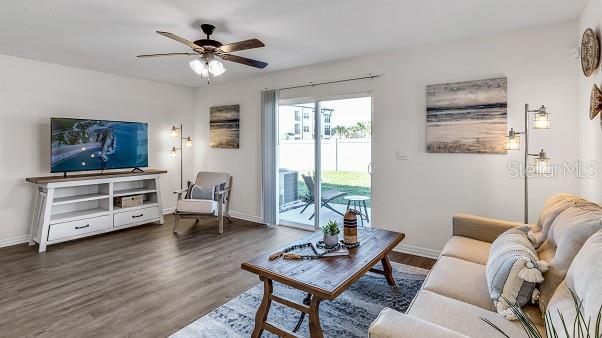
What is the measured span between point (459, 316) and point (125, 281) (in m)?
2.82

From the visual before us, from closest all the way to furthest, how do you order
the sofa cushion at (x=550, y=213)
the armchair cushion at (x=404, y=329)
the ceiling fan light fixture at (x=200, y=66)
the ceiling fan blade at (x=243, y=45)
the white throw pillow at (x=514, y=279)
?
the armchair cushion at (x=404, y=329)
the white throw pillow at (x=514, y=279)
the sofa cushion at (x=550, y=213)
the ceiling fan blade at (x=243, y=45)
the ceiling fan light fixture at (x=200, y=66)

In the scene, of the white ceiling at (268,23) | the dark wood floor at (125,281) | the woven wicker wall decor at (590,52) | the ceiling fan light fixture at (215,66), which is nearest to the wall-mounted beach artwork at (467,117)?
the white ceiling at (268,23)

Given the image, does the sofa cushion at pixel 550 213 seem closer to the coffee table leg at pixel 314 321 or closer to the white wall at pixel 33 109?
the coffee table leg at pixel 314 321

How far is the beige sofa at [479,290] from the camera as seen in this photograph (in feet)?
3.83

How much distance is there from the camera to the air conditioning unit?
4859mm

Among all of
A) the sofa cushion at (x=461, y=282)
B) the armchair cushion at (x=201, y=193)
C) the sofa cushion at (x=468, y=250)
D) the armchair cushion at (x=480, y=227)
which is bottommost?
the sofa cushion at (x=461, y=282)

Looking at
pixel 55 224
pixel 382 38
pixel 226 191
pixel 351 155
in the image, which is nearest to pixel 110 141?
pixel 55 224

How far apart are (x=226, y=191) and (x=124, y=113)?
215cm

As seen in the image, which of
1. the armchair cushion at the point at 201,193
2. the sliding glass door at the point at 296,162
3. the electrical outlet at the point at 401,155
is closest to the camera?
the electrical outlet at the point at 401,155

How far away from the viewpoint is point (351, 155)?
Result: 420 centimetres

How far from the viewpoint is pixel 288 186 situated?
495 cm

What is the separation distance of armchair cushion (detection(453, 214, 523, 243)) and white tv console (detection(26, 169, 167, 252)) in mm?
4331

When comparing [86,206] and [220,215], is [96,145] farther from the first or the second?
[220,215]

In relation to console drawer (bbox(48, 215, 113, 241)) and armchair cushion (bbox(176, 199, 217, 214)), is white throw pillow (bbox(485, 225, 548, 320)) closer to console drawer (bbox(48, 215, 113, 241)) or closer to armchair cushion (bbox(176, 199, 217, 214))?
armchair cushion (bbox(176, 199, 217, 214))
